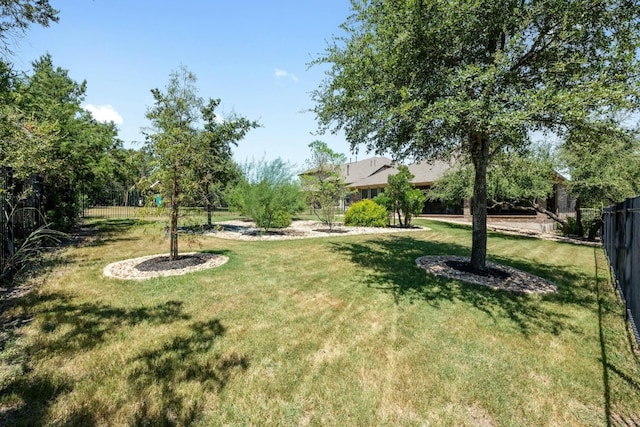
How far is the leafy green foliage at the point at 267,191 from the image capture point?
38.8ft

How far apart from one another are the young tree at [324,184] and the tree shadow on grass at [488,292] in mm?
6909

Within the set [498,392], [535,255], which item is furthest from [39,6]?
[535,255]

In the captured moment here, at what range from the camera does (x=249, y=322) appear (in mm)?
4090

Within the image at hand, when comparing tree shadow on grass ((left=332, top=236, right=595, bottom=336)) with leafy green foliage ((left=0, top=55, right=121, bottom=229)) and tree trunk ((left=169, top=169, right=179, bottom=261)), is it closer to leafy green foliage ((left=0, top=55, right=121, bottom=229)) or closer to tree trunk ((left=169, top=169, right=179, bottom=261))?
tree trunk ((left=169, top=169, right=179, bottom=261))

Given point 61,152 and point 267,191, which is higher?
point 61,152

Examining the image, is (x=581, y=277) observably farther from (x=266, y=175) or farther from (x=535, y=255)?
(x=266, y=175)

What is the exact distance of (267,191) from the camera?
11734 mm

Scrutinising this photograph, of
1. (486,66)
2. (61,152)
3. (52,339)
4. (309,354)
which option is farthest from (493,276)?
(61,152)

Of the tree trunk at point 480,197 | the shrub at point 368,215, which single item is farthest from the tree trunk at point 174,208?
the shrub at point 368,215

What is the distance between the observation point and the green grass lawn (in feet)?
8.16

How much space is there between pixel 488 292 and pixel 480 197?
2.39 metres

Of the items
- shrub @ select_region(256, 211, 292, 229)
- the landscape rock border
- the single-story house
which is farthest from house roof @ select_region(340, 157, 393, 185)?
the landscape rock border

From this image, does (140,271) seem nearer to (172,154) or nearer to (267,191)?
(172,154)

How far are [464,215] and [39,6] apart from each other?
2659cm
